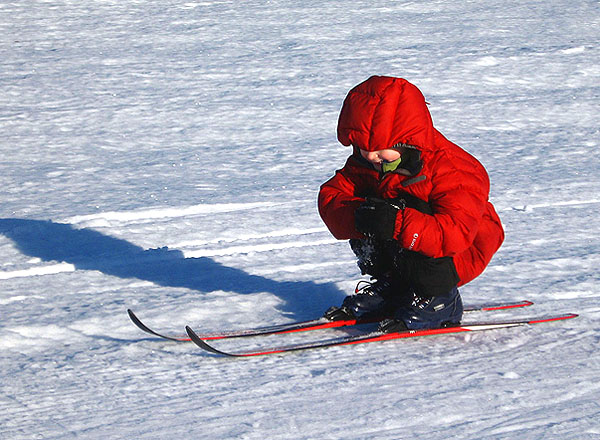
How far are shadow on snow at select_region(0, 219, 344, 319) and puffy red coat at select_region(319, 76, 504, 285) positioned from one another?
0.67 metres

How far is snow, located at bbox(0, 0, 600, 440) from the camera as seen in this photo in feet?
8.30

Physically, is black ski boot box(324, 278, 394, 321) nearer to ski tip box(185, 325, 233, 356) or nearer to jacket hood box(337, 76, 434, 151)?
ski tip box(185, 325, 233, 356)

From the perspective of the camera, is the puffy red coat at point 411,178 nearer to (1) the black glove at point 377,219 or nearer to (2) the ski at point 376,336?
(1) the black glove at point 377,219

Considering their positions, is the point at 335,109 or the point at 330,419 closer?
the point at 330,419

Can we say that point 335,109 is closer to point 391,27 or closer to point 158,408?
point 391,27

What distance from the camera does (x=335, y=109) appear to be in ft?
22.1

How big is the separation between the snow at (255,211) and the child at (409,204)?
24 centimetres

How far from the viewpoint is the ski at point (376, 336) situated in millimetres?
2834

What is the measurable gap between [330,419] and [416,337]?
75 centimetres

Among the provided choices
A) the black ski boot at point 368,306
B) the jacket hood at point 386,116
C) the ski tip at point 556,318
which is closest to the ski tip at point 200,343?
the black ski boot at point 368,306

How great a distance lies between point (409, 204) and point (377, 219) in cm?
17

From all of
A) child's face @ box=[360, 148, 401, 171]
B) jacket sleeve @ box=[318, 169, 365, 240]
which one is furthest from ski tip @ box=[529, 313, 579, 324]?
child's face @ box=[360, 148, 401, 171]

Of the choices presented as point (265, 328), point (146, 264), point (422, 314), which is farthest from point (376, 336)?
point (146, 264)

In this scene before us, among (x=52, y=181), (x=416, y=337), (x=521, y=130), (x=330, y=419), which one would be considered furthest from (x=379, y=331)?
(x=521, y=130)
